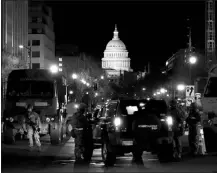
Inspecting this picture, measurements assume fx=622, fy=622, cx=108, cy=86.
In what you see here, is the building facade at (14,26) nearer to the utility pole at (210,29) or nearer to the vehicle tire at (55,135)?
the utility pole at (210,29)

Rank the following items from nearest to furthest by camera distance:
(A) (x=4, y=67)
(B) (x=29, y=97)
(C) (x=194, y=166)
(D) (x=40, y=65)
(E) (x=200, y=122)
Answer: (C) (x=194, y=166)
(E) (x=200, y=122)
(B) (x=29, y=97)
(A) (x=4, y=67)
(D) (x=40, y=65)

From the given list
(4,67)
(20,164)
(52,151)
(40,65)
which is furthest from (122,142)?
(40,65)

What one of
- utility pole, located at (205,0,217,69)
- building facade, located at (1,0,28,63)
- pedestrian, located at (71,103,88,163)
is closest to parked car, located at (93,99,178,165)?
pedestrian, located at (71,103,88,163)

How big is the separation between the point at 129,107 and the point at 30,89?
1057 cm

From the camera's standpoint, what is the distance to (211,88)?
18938mm

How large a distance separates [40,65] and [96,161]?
108 meters

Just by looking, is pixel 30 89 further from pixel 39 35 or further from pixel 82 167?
pixel 39 35

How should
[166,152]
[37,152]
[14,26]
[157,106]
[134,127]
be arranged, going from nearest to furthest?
[134,127]
[157,106]
[166,152]
[37,152]
[14,26]

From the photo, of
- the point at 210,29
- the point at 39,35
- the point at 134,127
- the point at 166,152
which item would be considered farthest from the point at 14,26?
the point at 134,127

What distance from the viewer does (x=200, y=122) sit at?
20078 mm

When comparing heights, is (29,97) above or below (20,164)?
above

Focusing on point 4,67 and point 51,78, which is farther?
point 4,67

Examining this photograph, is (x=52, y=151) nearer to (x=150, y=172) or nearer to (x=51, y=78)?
(x=51, y=78)

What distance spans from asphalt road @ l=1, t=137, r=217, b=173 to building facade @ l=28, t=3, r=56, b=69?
10276 cm
